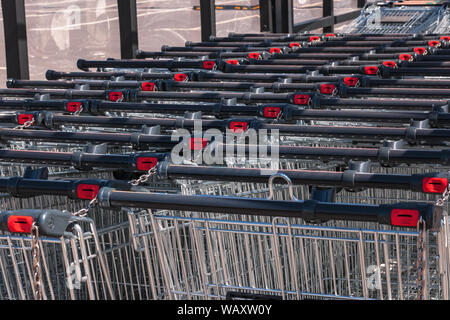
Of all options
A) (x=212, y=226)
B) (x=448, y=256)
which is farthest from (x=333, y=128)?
(x=448, y=256)

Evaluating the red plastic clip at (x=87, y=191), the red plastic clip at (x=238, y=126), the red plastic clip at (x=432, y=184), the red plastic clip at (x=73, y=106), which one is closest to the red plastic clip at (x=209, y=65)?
the red plastic clip at (x=73, y=106)

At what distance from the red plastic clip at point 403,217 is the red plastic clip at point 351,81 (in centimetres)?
253

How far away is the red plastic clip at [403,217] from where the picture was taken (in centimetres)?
224

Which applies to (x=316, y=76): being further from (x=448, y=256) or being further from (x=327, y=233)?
(x=448, y=256)

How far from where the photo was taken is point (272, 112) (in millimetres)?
3904

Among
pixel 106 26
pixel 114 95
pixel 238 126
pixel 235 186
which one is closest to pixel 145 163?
pixel 235 186

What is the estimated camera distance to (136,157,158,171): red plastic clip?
297cm

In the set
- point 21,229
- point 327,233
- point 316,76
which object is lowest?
point 327,233

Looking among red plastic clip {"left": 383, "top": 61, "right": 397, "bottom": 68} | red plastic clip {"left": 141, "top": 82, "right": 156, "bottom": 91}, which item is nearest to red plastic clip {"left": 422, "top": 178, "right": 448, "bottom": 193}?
red plastic clip {"left": 141, "top": 82, "right": 156, "bottom": 91}

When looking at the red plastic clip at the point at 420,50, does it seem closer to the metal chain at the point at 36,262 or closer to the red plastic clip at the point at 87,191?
the red plastic clip at the point at 87,191

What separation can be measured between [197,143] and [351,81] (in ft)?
5.79

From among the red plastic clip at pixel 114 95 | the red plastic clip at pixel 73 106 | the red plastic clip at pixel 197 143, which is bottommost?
the red plastic clip at pixel 197 143
